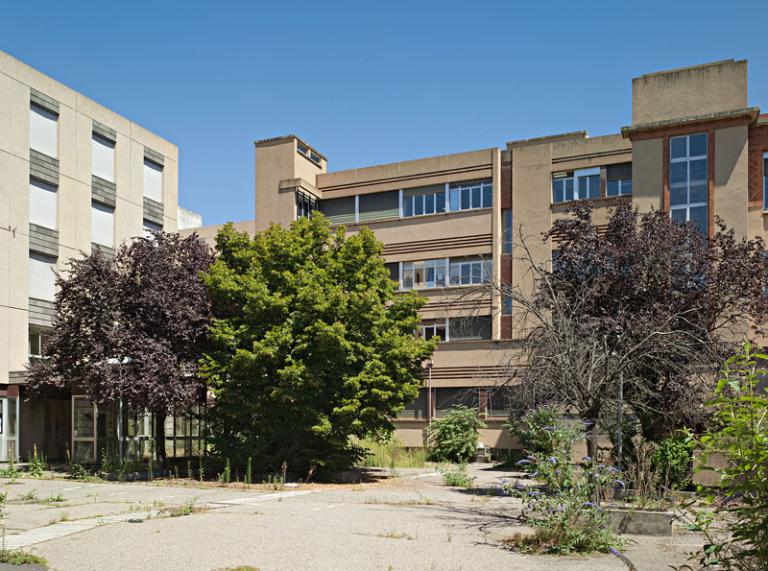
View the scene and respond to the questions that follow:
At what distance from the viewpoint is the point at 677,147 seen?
32.5 metres

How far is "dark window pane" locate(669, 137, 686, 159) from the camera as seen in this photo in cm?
3247

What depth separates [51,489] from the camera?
1992cm

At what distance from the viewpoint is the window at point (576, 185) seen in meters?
35.8

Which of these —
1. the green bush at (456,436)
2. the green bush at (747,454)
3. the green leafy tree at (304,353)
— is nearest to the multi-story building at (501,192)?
the green bush at (456,436)

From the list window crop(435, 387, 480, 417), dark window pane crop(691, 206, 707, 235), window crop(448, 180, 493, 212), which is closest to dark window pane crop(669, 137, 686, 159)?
dark window pane crop(691, 206, 707, 235)

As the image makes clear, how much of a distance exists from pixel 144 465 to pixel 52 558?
609 inches

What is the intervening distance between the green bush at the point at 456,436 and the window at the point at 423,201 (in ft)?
38.9

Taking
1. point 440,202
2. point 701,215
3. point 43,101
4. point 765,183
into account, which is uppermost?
point 43,101

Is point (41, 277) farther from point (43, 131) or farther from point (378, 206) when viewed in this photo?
point (378, 206)

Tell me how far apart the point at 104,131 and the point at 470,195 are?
58.6 feet

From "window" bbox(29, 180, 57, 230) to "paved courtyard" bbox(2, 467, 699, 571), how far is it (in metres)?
17.2

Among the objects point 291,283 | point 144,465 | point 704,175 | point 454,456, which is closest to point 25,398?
point 144,465

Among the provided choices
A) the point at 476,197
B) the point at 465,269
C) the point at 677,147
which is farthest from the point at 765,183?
the point at 465,269

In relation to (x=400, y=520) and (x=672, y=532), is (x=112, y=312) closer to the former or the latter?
(x=400, y=520)
